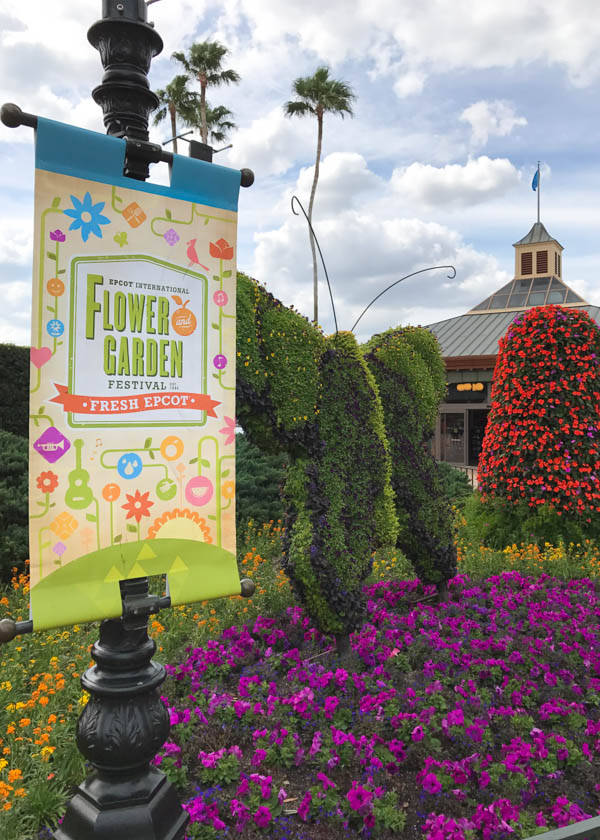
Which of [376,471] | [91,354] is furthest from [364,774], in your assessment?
[91,354]

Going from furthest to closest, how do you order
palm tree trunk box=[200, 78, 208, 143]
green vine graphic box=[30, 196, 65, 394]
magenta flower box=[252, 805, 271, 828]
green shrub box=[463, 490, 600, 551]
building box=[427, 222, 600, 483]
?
palm tree trunk box=[200, 78, 208, 143] < building box=[427, 222, 600, 483] < green shrub box=[463, 490, 600, 551] < magenta flower box=[252, 805, 271, 828] < green vine graphic box=[30, 196, 65, 394]

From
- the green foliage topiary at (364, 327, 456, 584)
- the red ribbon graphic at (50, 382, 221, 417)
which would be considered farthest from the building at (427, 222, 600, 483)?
the red ribbon graphic at (50, 382, 221, 417)

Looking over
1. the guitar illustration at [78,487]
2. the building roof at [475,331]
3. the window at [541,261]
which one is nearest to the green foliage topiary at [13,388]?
the guitar illustration at [78,487]

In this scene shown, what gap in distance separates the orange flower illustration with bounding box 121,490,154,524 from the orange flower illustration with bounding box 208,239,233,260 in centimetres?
107

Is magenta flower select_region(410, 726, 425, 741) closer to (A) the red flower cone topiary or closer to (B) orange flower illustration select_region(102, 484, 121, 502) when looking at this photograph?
(B) orange flower illustration select_region(102, 484, 121, 502)

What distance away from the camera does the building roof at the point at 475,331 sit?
17656mm

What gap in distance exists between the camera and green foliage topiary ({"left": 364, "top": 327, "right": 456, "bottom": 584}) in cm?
570

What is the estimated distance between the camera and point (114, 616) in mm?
2299

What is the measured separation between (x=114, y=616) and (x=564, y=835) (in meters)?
1.92

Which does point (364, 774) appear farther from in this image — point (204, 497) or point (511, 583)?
point (511, 583)

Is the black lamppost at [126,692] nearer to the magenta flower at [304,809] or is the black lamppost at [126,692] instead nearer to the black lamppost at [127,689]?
the black lamppost at [127,689]

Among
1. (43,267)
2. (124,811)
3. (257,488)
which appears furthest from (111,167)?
(257,488)

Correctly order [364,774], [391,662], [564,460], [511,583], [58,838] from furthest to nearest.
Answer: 1. [564,460]
2. [511,583]
3. [391,662]
4. [364,774]
5. [58,838]

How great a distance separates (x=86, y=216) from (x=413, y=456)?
4.14m
